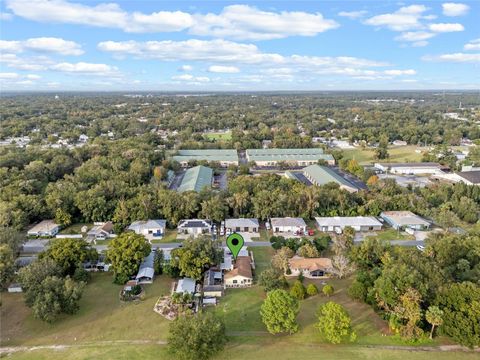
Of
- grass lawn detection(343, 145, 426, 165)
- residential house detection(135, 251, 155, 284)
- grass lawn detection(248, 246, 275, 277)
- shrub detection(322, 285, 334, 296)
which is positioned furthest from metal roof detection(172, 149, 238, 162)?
shrub detection(322, 285, 334, 296)

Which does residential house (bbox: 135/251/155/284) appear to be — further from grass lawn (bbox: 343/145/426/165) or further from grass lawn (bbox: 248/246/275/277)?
grass lawn (bbox: 343/145/426/165)

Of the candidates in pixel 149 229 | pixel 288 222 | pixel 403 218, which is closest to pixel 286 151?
pixel 403 218

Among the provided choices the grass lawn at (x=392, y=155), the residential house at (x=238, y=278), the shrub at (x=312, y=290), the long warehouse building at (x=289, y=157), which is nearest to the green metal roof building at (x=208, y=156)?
the long warehouse building at (x=289, y=157)

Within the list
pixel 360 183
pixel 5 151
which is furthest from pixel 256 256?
pixel 5 151

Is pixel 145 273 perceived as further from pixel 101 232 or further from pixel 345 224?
pixel 345 224

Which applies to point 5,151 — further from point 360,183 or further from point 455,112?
point 455,112

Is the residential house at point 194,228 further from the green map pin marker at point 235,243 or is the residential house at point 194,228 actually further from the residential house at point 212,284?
the residential house at point 212,284
